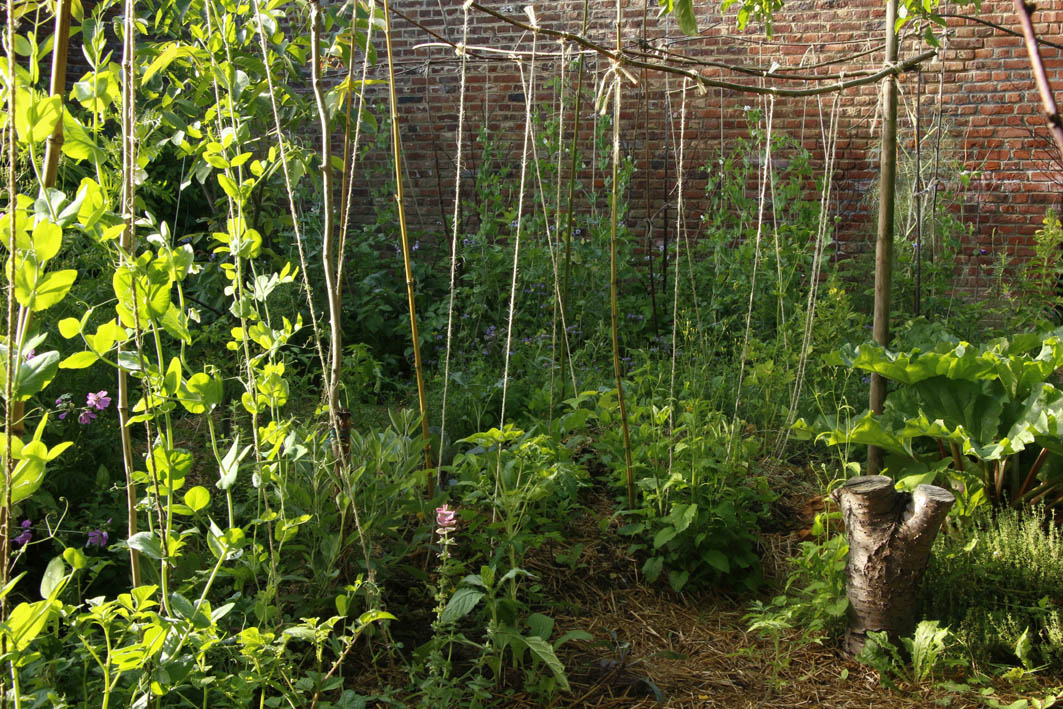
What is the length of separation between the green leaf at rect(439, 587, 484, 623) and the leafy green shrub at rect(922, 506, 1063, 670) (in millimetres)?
1210

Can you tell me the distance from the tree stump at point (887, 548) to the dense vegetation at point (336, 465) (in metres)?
0.07

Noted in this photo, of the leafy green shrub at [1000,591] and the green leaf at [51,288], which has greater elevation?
the green leaf at [51,288]

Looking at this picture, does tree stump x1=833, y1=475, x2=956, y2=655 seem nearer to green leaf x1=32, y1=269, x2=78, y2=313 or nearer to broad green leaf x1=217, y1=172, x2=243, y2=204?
broad green leaf x1=217, y1=172, x2=243, y2=204

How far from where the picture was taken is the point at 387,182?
A: 6.29 m

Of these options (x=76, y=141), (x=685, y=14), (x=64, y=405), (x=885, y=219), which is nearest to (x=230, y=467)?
(x=76, y=141)

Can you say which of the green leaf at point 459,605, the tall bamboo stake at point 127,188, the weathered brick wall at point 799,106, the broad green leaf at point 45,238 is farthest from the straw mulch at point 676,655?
the weathered brick wall at point 799,106

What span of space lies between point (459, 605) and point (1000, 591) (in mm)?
1434

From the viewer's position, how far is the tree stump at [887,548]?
221cm

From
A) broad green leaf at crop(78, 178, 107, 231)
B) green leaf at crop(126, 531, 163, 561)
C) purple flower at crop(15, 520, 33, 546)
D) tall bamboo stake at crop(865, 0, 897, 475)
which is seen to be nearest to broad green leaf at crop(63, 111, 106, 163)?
broad green leaf at crop(78, 178, 107, 231)

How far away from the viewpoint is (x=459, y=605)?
1.94m

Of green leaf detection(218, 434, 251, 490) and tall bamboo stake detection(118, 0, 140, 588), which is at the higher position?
tall bamboo stake detection(118, 0, 140, 588)

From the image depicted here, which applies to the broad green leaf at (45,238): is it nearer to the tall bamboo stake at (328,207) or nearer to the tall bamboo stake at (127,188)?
the tall bamboo stake at (127,188)

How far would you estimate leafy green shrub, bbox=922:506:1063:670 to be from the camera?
223 centimetres

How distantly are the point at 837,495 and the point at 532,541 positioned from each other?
2.62 ft
